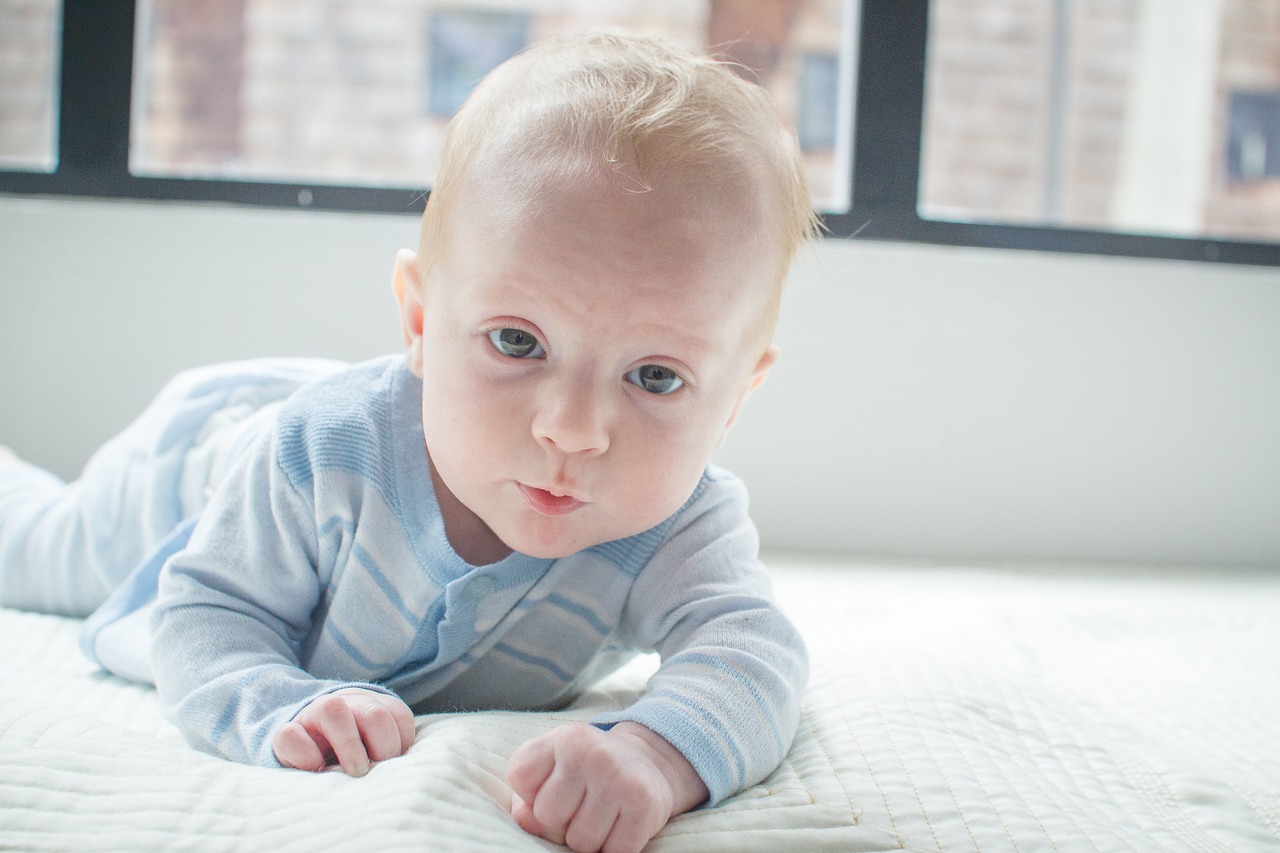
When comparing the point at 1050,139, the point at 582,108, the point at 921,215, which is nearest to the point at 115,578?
the point at 582,108

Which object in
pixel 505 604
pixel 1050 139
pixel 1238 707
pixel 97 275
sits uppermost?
pixel 1050 139

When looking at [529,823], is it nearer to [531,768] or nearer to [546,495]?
[531,768]

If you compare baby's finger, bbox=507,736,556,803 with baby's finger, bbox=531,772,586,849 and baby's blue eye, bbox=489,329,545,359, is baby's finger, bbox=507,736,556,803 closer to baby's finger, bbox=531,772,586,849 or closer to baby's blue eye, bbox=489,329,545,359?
baby's finger, bbox=531,772,586,849

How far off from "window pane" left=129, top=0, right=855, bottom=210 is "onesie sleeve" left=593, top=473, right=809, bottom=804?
6.89 ft

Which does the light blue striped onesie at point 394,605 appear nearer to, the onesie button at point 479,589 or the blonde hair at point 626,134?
the onesie button at point 479,589

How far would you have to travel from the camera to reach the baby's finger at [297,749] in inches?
24.1

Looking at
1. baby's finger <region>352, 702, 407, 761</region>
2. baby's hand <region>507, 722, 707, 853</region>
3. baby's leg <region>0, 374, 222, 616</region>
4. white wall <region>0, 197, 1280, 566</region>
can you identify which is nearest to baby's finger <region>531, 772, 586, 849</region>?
baby's hand <region>507, 722, 707, 853</region>

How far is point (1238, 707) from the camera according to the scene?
0.93 metres

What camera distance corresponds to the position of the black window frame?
5.14 ft

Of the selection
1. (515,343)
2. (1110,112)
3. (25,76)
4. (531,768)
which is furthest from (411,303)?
(1110,112)

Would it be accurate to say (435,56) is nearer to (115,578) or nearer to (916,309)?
(916,309)

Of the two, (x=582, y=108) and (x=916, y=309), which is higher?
(x=582, y=108)

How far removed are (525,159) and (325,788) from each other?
0.41 metres

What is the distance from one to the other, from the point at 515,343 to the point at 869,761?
0.36m
